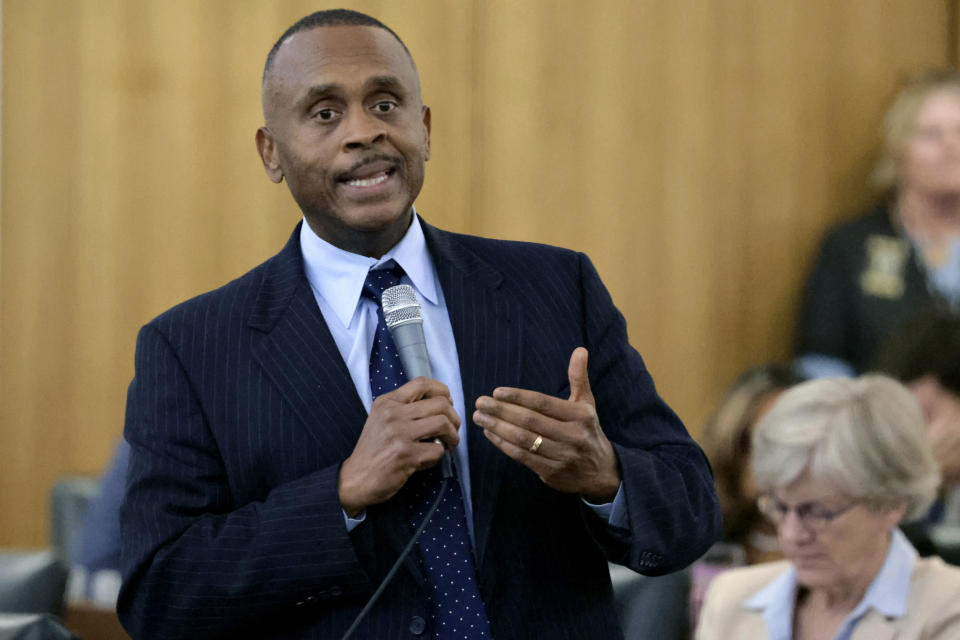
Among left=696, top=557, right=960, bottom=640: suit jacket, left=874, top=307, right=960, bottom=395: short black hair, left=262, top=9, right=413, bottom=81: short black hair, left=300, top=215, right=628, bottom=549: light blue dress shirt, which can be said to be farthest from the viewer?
left=874, top=307, right=960, bottom=395: short black hair

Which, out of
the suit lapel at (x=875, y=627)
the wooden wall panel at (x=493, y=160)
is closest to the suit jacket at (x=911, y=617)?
the suit lapel at (x=875, y=627)

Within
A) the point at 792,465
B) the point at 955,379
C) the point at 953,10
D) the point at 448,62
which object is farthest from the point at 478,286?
the point at 953,10

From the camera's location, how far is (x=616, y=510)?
4.41ft

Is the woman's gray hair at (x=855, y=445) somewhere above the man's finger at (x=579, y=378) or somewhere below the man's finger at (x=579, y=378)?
below

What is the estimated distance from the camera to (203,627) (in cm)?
132

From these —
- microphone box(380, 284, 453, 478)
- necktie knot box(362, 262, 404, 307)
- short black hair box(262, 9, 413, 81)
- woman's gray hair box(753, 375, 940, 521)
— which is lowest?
woman's gray hair box(753, 375, 940, 521)

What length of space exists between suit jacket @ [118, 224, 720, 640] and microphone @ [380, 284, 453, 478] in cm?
9

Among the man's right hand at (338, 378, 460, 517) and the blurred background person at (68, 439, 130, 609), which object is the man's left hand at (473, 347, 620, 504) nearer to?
the man's right hand at (338, 378, 460, 517)

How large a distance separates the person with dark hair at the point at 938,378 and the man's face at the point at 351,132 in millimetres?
2164

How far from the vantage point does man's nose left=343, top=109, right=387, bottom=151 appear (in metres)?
1.45

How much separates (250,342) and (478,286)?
0.94ft

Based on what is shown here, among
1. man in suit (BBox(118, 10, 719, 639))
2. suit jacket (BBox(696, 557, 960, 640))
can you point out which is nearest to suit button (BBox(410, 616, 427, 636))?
man in suit (BBox(118, 10, 719, 639))

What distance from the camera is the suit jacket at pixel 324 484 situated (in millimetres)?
1307

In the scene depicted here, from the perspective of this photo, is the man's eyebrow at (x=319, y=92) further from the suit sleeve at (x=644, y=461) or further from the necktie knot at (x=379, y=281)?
the suit sleeve at (x=644, y=461)
